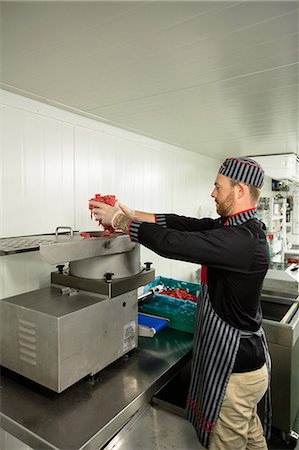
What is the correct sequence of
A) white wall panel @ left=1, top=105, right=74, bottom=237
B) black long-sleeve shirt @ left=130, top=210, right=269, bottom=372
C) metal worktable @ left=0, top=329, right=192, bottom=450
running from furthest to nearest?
white wall panel @ left=1, top=105, right=74, bottom=237 → black long-sleeve shirt @ left=130, top=210, right=269, bottom=372 → metal worktable @ left=0, top=329, right=192, bottom=450

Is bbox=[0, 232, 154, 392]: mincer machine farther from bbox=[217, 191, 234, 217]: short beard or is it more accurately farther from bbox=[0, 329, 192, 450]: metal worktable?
bbox=[217, 191, 234, 217]: short beard

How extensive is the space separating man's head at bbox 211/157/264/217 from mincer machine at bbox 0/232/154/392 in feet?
1.52

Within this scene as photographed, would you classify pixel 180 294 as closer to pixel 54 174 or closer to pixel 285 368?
pixel 285 368

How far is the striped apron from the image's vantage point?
4.23 feet

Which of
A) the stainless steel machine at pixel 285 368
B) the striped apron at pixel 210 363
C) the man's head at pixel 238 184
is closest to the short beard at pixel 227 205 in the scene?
the man's head at pixel 238 184

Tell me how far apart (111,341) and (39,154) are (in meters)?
1.01

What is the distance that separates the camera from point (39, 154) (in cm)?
164

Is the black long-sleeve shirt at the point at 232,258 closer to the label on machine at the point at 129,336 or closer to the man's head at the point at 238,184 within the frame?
the man's head at the point at 238,184

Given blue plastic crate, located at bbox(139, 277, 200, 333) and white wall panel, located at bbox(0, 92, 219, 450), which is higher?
white wall panel, located at bbox(0, 92, 219, 450)

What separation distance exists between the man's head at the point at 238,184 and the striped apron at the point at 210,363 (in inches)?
15.2

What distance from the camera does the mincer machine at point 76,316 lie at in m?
1.09

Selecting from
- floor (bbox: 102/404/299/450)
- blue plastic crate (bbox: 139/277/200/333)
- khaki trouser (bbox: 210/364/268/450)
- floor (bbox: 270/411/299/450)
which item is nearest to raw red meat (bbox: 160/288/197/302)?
blue plastic crate (bbox: 139/277/200/333)

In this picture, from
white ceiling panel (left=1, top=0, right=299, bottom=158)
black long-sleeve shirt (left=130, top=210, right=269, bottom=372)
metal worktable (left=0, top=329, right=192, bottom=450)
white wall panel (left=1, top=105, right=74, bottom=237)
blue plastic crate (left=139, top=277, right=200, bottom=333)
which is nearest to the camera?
white ceiling panel (left=1, top=0, right=299, bottom=158)

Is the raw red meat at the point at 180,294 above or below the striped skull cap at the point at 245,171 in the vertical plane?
below
